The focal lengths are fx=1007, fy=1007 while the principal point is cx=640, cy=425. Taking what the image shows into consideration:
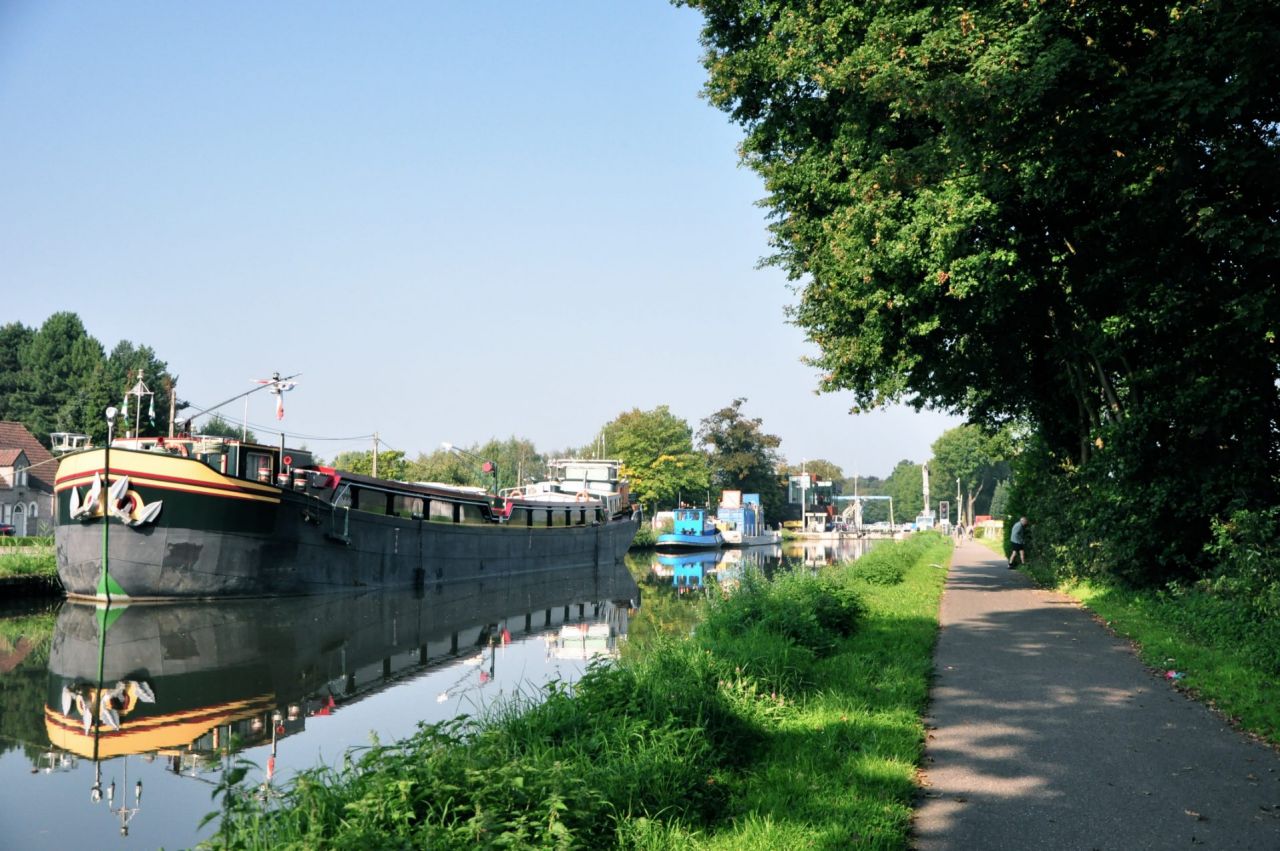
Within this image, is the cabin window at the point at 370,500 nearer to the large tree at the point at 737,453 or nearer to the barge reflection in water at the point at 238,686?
the barge reflection in water at the point at 238,686

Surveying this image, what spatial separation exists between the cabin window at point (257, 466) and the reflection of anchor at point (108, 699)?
1434 cm

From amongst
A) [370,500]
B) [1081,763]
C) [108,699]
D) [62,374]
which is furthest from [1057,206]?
[62,374]

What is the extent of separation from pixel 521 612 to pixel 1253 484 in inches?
707

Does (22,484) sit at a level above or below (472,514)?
above

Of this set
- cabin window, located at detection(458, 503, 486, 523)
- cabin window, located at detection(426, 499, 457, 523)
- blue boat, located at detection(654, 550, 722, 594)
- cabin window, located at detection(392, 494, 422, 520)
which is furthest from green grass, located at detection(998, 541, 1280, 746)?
cabin window, located at detection(458, 503, 486, 523)

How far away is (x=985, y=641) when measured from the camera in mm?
13586

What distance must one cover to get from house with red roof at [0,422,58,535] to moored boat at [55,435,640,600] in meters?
33.1

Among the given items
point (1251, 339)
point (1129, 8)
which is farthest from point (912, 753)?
point (1129, 8)

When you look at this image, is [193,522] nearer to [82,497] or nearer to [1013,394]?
[82,497]

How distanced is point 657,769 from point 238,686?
419 inches

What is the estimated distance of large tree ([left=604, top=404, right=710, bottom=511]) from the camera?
295 feet

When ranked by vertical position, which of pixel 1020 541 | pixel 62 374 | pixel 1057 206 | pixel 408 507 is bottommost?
pixel 1020 541

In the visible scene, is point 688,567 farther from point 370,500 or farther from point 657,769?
point 657,769

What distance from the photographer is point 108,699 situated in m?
13.8
